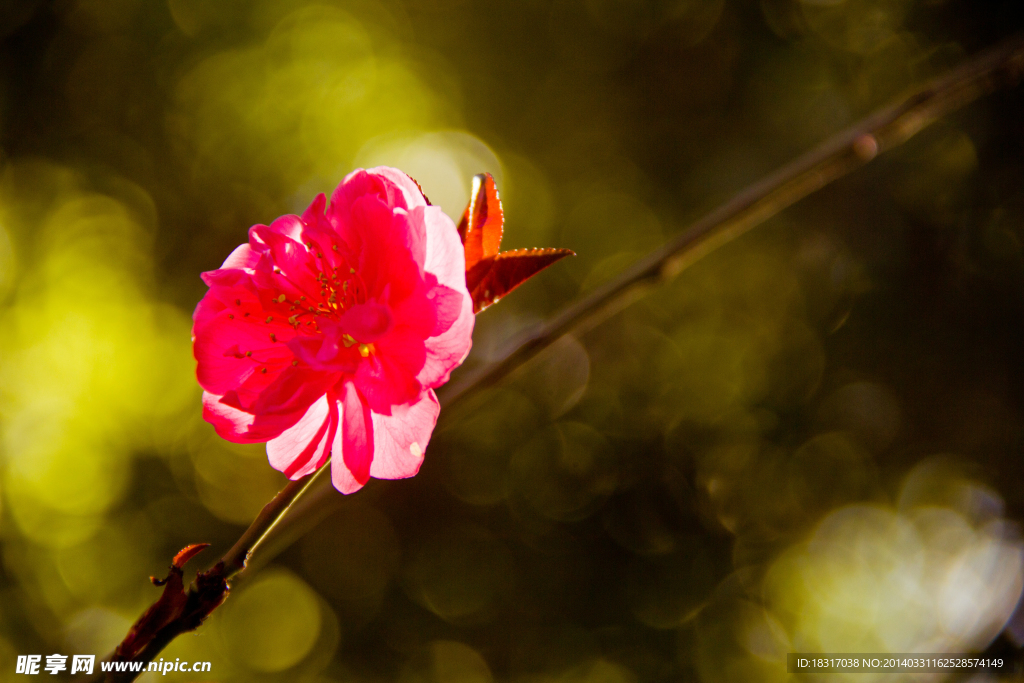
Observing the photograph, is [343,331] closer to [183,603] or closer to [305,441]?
[305,441]

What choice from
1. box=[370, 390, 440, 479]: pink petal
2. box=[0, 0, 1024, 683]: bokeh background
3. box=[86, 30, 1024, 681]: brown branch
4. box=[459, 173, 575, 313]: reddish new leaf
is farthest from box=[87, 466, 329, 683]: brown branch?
box=[0, 0, 1024, 683]: bokeh background

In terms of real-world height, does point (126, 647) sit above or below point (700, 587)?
above

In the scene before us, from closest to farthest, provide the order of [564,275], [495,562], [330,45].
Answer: [564,275] → [495,562] → [330,45]

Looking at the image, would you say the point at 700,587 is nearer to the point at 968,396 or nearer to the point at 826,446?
the point at 826,446

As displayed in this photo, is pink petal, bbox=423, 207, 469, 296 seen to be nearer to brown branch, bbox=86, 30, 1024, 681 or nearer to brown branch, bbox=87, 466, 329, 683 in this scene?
brown branch, bbox=86, 30, 1024, 681

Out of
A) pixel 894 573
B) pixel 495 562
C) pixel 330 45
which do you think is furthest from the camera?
pixel 330 45

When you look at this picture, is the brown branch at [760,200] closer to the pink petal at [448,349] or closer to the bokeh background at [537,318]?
the pink petal at [448,349]

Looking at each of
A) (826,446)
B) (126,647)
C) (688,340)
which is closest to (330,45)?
(688,340)
